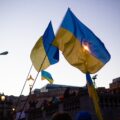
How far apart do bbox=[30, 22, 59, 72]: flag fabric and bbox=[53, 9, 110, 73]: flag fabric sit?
5.29ft

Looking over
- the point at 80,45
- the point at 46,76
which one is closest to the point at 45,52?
the point at 80,45

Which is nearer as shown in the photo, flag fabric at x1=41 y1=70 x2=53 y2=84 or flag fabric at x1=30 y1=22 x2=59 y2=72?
flag fabric at x1=30 y1=22 x2=59 y2=72

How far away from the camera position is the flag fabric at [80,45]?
9617 millimetres

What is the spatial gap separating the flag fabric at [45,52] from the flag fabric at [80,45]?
1.61 m

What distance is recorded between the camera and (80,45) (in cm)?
1008

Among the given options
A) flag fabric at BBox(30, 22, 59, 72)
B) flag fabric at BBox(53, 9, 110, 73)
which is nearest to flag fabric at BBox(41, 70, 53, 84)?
flag fabric at BBox(30, 22, 59, 72)

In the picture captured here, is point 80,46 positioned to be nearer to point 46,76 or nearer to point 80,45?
point 80,45

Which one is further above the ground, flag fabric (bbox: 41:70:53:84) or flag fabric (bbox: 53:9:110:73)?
flag fabric (bbox: 41:70:53:84)

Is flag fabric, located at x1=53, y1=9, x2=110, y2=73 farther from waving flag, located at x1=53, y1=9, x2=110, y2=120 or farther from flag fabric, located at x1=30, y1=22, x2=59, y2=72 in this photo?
flag fabric, located at x1=30, y1=22, x2=59, y2=72

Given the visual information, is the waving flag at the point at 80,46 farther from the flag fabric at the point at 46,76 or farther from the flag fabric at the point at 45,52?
the flag fabric at the point at 46,76

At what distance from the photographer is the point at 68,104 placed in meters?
15.0

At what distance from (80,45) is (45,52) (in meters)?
2.80

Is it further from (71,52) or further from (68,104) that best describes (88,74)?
(68,104)

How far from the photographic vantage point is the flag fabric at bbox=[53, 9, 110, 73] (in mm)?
9617
